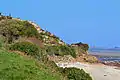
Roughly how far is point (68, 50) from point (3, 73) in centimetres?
3403

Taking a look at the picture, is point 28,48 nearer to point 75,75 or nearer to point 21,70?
point 75,75

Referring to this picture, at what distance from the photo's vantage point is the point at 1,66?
17531mm

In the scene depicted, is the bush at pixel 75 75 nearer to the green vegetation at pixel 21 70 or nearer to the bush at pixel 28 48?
the green vegetation at pixel 21 70

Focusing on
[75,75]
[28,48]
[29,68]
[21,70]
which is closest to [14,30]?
[28,48]

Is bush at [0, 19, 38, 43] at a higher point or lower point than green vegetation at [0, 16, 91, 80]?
higher

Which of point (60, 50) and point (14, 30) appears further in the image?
point (60, 50)

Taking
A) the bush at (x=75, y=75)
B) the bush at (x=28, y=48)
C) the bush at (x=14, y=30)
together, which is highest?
the bush at (x=14, y=30)

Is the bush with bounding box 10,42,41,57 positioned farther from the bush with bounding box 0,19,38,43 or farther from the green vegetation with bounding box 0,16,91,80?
the bush with bounding box 0,19,38,43

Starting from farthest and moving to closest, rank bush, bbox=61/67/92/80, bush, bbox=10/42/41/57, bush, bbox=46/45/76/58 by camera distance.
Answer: bush, bbox=46/45/76/58
bush, bbox=10/42/41/57
bush, bbox=61/67/92/80

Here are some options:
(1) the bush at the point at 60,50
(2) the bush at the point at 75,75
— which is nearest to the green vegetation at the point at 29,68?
(2) the bush at the point at 75,75

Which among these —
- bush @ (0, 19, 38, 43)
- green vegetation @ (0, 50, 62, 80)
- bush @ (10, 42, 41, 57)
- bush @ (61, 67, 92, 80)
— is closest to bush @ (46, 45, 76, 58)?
bush @ (0, 19, 38, 43)

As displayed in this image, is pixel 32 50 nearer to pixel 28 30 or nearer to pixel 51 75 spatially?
pixel 51 75

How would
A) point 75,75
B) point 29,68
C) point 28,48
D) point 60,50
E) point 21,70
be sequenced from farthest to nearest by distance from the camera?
1. point 60,50
2. point 28,48
3. point 75,75
4. point 29,68
5. point 21,70

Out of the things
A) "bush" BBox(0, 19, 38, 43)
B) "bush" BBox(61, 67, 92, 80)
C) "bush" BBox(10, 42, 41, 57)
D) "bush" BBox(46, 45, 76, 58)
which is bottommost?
"bush" BBox(61, 67, 92, 80)
